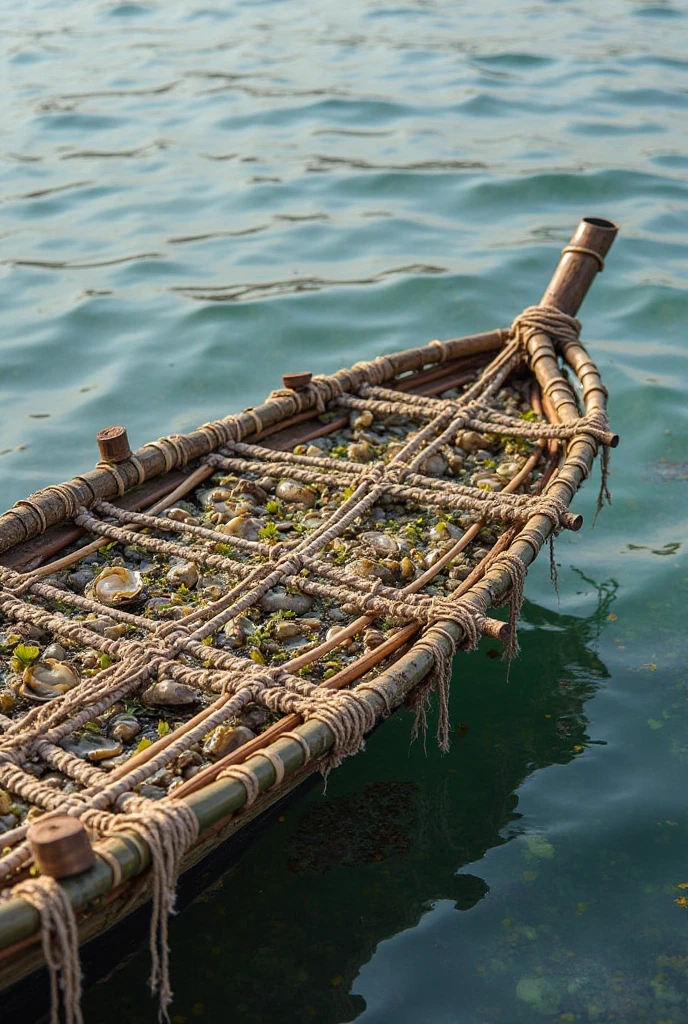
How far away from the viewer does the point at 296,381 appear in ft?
14.5

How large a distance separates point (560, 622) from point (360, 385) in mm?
1287

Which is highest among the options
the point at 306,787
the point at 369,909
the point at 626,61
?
the point at 626,61

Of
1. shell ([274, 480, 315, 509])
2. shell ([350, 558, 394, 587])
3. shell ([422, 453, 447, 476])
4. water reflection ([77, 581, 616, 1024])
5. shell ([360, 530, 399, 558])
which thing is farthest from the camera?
shell ([422, 453, 447, 476])

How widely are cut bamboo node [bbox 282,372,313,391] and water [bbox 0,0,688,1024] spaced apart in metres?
1.29

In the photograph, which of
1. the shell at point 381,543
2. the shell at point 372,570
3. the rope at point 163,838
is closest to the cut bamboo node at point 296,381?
the shell at point 381,543

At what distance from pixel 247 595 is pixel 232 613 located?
4.2 inches

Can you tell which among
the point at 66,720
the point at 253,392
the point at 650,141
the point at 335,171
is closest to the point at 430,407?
the point at 253,392

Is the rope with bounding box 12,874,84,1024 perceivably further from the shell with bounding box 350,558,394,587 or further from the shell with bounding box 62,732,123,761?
the shell with bounding box 350,558,394,587

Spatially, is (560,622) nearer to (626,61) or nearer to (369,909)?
(369,909)

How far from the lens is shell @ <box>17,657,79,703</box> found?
2990 millimetres

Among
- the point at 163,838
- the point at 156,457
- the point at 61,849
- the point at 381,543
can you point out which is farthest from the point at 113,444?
the point at 61,849

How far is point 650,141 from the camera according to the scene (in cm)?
905

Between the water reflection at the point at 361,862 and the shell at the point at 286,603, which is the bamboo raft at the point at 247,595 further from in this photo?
the water reflection at the point at 361,862

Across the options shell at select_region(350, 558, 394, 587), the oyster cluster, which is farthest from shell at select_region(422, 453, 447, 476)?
shell at select_region(350, 558, 394, 587)
